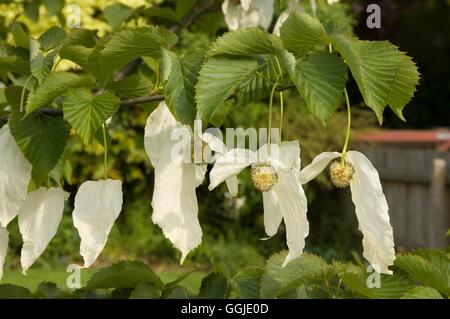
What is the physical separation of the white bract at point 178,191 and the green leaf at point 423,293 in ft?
1.07

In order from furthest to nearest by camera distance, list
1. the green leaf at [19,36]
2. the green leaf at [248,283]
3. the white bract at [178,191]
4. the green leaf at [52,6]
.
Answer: the green leaf at [52,6], the green leaf at [19,36], the green leaf at [248,283], the white bract at [178,191]

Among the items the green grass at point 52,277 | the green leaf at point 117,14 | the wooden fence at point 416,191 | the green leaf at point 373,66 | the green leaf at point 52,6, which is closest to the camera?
the green leaf at point 373,66

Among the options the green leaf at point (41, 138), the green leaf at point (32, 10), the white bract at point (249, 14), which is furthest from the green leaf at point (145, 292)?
the green leaf at point (32, 10)

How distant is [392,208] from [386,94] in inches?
269

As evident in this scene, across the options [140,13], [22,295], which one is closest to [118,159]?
[140,13]

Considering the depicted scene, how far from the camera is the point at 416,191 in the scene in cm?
743

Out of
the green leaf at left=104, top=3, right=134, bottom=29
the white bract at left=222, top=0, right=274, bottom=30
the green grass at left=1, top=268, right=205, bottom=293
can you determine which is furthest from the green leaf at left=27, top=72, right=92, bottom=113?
the green grass at left=1, top=268, right=205, bottom=293

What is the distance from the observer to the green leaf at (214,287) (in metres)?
1.40

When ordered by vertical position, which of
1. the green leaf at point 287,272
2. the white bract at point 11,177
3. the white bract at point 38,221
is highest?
the white bract at point 11,177

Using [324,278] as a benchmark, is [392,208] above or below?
below

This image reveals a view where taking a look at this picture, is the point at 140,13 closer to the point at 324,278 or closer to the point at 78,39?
the point at 78,39

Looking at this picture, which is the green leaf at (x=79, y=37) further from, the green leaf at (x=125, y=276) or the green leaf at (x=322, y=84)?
the green leaf at (x=322, y=84)

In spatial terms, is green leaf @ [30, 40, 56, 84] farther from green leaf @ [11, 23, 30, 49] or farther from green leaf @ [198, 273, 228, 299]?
green leaf @ [198, 273, 228, 299]

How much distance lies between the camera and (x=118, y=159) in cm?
719
